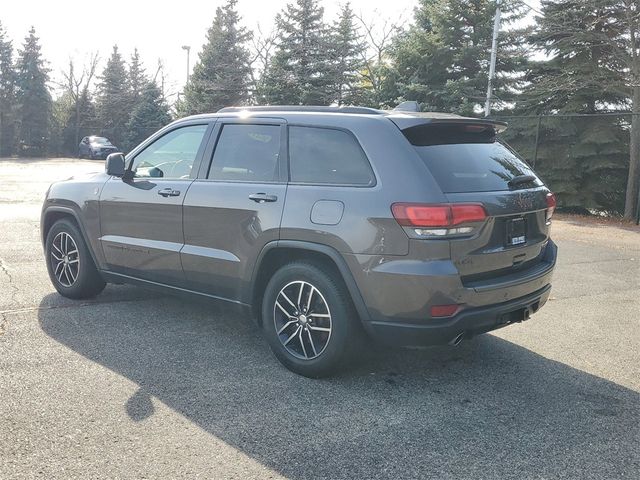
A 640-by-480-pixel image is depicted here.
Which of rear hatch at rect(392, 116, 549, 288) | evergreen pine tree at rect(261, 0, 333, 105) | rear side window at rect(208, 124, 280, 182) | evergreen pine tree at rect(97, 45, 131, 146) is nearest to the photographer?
rear hatch at rect(392, 116, 549, 288)

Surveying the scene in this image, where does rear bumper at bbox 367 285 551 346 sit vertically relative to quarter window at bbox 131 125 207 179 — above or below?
below

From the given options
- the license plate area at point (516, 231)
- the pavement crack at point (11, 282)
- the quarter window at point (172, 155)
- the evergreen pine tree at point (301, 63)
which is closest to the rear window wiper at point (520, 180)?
the license plate area at point (516, 231)

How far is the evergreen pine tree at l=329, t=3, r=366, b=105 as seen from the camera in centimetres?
2998

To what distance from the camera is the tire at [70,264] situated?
553 centimetres

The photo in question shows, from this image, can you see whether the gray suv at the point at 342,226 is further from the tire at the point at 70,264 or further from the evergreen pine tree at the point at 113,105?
the evergreen pine tree at the point at 113,105

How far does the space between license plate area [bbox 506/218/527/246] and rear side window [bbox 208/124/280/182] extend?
5.37 ft

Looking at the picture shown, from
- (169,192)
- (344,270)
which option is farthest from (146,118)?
(344,270)

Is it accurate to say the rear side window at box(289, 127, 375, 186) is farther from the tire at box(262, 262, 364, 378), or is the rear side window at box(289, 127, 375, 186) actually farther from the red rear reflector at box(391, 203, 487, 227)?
the tire at box(262, 262, 364, 378)

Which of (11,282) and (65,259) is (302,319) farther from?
(11,282)

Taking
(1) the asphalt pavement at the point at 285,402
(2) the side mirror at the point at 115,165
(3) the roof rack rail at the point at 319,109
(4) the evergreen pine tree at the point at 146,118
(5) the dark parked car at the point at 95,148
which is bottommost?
(1) the asphalt pavement at the point at 285,402

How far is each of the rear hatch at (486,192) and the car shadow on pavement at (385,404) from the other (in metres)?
0.80

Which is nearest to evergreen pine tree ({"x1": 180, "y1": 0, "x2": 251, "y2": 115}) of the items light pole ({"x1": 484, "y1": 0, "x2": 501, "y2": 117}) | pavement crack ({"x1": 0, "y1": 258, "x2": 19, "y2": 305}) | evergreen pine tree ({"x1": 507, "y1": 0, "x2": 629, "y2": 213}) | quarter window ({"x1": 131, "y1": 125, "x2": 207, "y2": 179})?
light pole ({"x1": 484, "y1": 0, "x2": 501, "y2": 117})

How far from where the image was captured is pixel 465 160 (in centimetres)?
388

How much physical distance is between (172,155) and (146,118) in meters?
43.0
